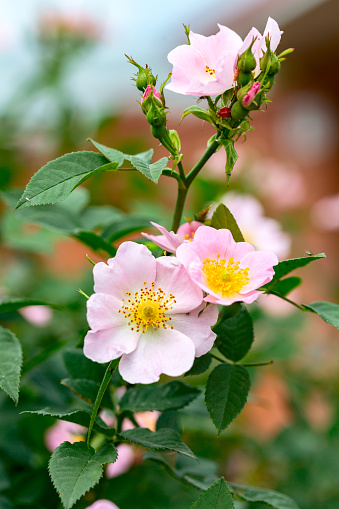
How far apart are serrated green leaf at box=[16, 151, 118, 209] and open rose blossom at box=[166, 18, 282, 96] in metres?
0.08

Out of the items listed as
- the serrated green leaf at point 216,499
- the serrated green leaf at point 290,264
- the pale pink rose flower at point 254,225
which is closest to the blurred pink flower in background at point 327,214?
the pale pink rose flower at point 254,225

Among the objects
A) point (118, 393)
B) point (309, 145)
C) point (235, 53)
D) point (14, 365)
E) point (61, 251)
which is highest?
point (235, 53)

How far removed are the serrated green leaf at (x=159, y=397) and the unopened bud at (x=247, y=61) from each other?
27cm

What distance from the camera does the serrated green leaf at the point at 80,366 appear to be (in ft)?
1.63

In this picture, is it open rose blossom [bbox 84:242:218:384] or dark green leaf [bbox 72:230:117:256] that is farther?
dark green leaf [bbox 72:230:117:256]

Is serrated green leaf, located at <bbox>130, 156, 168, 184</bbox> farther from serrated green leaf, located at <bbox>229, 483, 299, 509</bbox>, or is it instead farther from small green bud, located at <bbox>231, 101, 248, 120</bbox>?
serrated green leaf, located at <bbox>229, 483, 299, 509</bbox>

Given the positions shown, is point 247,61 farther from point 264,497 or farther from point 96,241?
point 264,497

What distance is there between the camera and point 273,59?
38 cm

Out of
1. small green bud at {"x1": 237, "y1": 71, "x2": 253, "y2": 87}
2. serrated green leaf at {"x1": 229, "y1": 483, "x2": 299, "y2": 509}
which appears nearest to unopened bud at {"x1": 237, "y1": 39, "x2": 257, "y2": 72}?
small green bud at {"x1": 237, "y1": 71, "x2": 253, "y2": 87}

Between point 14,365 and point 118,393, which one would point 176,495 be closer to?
point 118,393

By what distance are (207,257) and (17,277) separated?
703 millimetres

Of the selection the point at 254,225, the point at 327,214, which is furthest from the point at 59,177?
the point at 327,214

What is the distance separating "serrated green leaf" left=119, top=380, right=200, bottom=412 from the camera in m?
0.46

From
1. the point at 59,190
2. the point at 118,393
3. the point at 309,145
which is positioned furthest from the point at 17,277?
the point at 309,145
